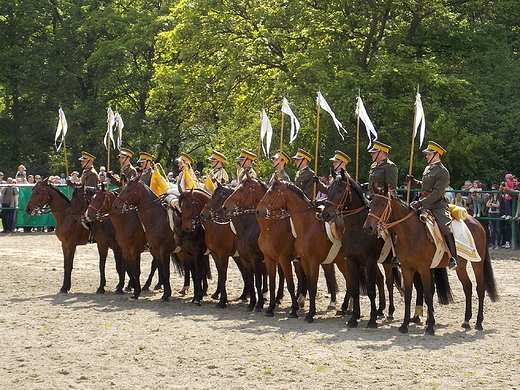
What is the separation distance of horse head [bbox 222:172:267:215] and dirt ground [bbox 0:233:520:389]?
1868 millimetres

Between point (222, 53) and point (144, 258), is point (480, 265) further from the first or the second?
point (222, 53)

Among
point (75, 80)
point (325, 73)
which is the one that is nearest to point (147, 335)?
point (325, 73)

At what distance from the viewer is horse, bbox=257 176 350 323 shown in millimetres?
13828

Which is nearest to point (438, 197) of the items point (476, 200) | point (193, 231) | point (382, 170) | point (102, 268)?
point (382, 170)

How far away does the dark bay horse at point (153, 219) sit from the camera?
16219mm

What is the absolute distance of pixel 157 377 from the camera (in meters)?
9.72

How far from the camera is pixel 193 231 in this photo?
1585cm

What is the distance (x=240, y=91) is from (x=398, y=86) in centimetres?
739

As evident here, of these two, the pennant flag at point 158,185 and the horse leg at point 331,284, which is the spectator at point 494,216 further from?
the pennant flag at point 158,185

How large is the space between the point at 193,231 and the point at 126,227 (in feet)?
5.38

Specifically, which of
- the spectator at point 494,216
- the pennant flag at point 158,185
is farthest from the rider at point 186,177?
the spectator at point 494,216

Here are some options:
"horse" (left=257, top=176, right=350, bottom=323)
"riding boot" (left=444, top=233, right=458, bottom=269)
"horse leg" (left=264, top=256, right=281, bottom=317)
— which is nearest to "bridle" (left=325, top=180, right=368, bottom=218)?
"horse" (left=257, top=176, right=350, bottom=323)

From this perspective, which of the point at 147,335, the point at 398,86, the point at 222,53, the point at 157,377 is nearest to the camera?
the point at 157,377

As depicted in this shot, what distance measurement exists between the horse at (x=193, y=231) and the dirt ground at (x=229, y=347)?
59 centimetres
